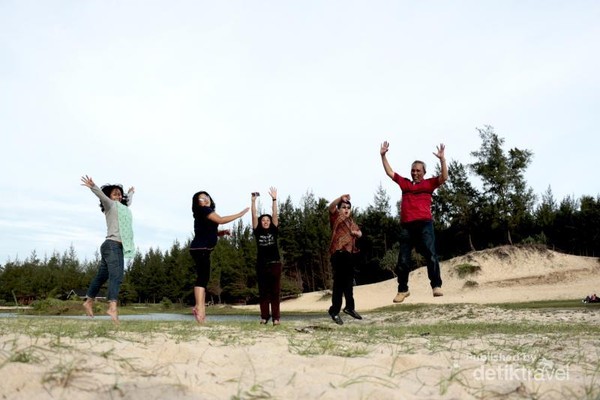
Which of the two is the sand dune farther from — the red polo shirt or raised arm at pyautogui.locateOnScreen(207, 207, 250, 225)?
raised arm at pyautogui.locateOnScreen(207, 207, 250, 225)

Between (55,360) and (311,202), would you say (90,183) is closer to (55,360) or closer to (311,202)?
(55,360)

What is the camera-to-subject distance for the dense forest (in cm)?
5134

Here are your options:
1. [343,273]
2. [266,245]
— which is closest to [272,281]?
[266,245]

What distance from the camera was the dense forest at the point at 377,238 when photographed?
168ft

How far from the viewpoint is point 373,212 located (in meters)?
64.8

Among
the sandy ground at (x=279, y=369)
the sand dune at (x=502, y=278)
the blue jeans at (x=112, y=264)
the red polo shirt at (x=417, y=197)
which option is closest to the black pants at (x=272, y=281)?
the blue jeans at (x=112, y=264)

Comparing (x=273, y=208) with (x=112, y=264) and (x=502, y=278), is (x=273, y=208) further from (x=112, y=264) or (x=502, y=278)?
(x=502, y=278)

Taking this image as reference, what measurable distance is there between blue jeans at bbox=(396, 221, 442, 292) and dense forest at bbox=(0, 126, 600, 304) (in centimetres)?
4355

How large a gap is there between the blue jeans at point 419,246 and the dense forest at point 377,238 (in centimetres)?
4355

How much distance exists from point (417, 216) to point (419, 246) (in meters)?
0.67

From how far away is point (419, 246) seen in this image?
9281mm

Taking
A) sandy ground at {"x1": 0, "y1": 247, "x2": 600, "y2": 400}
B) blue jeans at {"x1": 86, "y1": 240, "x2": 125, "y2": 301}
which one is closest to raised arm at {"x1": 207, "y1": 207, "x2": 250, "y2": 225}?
blue jeans at {"x1": 86, "y1": 240, "x2": 125, "y2": 301}

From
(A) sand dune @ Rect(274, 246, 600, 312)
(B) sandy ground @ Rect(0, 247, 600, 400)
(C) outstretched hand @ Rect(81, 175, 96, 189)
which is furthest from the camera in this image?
(A) sand dune @ Rect(274, 246, 600, 312)

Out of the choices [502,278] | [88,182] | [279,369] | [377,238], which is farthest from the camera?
[377,238]
